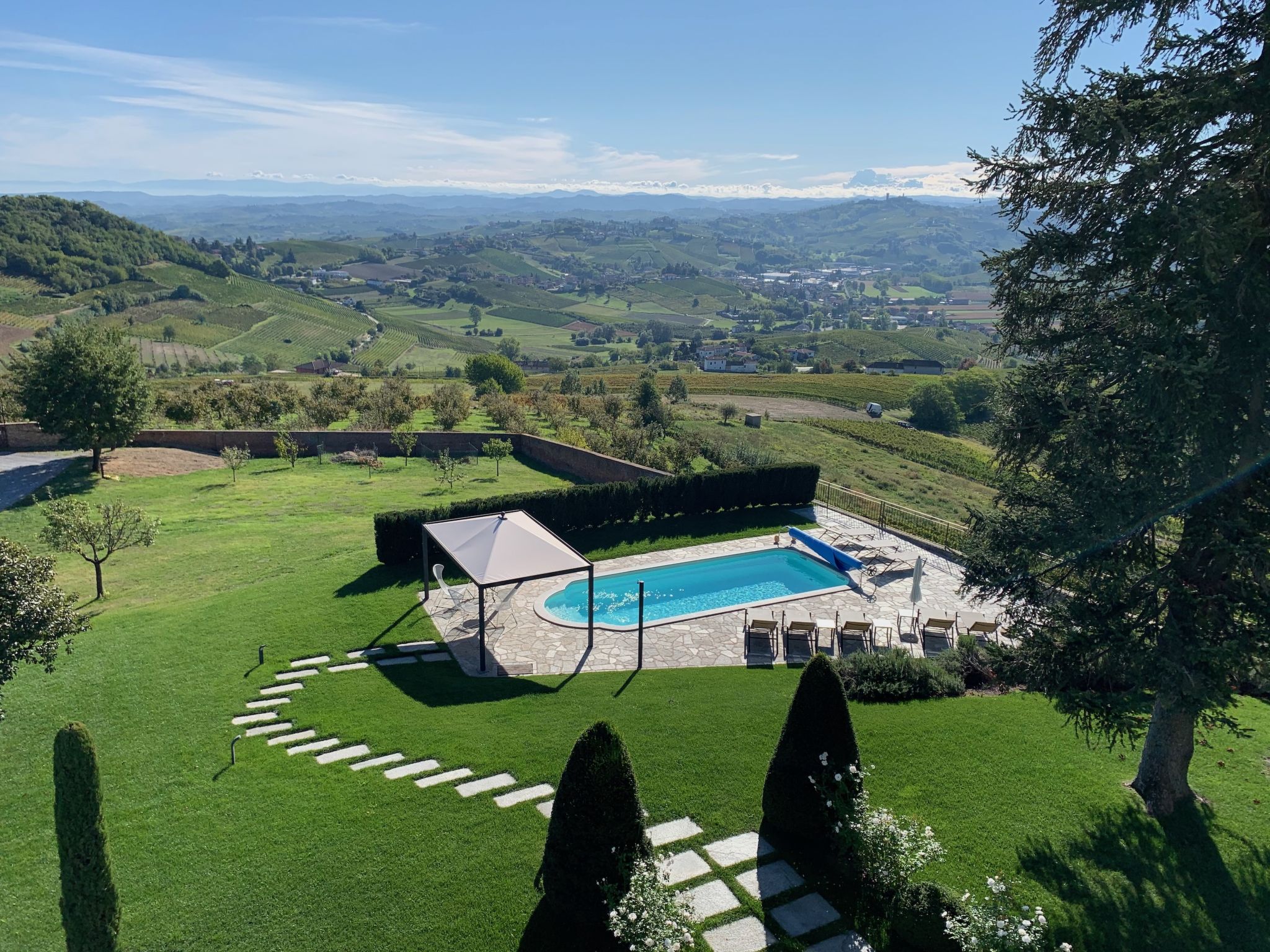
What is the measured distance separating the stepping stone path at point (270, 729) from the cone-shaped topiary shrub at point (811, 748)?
7.89m

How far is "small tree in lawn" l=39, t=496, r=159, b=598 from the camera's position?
15.0m

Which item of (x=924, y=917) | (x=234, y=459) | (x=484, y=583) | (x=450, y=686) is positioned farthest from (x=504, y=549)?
(x=234, y=459)

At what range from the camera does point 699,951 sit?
708 cm

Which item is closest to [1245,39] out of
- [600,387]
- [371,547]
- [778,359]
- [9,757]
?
[9,757]

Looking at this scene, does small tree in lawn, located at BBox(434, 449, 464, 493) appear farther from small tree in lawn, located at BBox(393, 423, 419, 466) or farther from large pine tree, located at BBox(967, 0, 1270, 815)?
large pine tree, located at BBox(967, 0, 1270, 815)

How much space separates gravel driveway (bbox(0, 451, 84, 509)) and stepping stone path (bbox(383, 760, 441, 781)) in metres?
19.5

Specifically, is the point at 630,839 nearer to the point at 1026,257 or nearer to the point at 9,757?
the point at 1026,257

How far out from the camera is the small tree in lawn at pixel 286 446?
96.8 ft

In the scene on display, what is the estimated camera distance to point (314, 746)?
10.9 metres

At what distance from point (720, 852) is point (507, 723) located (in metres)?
4.47

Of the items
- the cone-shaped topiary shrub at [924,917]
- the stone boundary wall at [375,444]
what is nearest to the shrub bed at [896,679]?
the cone-shaped topiary shrub at [924,917]

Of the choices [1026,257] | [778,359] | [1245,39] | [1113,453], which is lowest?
[778,359]

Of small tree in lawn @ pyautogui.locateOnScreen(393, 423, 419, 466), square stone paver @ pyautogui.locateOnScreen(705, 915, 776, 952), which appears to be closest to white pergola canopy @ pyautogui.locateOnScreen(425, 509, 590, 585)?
square stone paver @ pyautogui.locateOnScreen(705, 915, 776, 952)

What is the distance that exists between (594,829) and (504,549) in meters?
8.90
